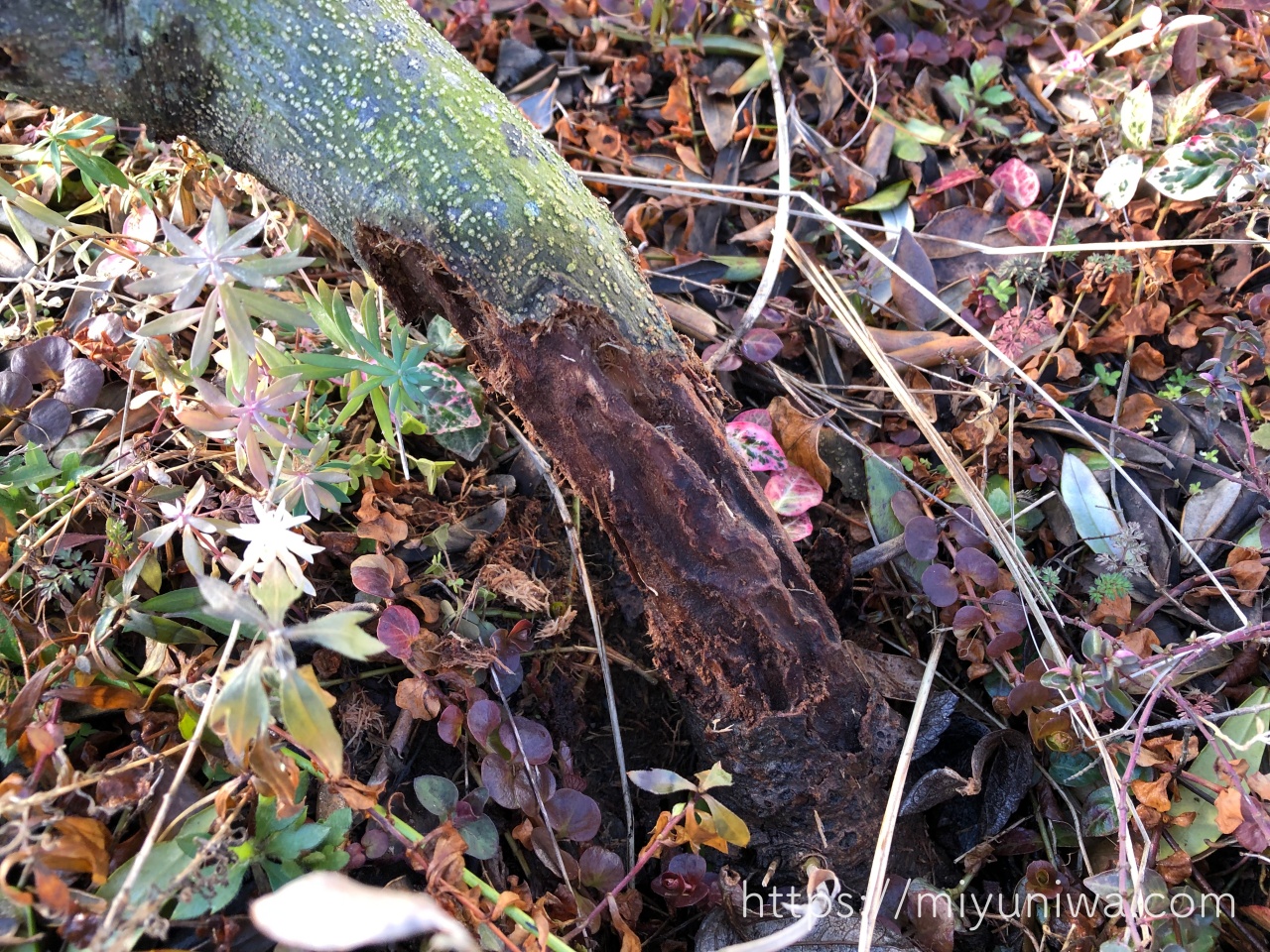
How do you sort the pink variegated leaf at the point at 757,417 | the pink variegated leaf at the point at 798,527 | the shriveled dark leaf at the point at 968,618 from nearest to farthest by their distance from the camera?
the shriveled dark leaf at the point at 968,618 < the pink variegated leaf at the point at 798,527 < the pink variegated leaf at the point at 757,417

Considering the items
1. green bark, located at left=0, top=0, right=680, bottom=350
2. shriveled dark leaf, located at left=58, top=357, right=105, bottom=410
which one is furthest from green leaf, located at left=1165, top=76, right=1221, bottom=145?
shriveled dark leaf, located at left=58, top=357, right=105, bottom=410

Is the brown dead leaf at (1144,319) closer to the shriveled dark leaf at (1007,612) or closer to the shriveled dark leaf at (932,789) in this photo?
the shriveled dark leaf at (1007,612)

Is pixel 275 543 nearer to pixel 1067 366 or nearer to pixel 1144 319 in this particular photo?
pixel 1067 366

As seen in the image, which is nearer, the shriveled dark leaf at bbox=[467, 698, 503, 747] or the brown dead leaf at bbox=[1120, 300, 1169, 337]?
the shriveled dark leaf at bbox=[467, 698, 503, 747]

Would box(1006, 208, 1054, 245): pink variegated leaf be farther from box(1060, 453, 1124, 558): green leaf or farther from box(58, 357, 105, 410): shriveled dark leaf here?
box(58, 357, 105, 410): shriveled dark leaf

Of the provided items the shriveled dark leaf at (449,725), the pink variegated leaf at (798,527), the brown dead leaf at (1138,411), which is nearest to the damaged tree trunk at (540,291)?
the pink variegated leaf at (798,527)

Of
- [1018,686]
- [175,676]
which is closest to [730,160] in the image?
[1018,686]

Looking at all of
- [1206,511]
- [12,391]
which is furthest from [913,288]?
[12,391]
